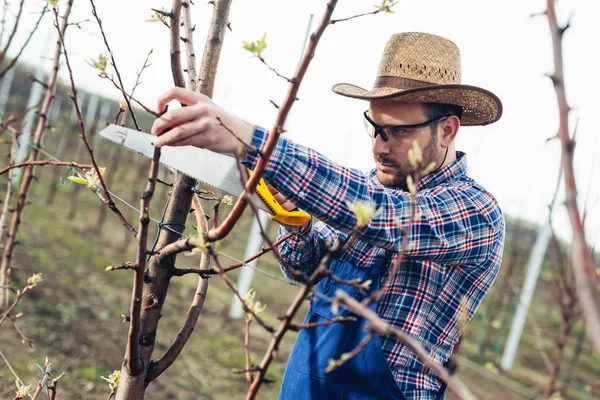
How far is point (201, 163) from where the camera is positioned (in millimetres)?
1312

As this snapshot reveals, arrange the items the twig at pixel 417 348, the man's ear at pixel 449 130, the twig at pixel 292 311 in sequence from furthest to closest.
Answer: the man's ear at pixel 449 130 → the twig at pixel 292 311 → the twig at pixel 417 348

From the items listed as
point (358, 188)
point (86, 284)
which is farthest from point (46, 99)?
point (86, 284)

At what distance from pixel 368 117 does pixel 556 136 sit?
3.87ft

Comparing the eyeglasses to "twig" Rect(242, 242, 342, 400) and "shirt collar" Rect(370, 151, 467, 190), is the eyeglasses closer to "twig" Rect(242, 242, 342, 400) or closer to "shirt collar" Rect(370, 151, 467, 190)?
"shirt collar" Rect(370, 151, 467, 190)

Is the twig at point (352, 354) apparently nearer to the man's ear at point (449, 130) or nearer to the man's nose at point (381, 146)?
the man's nose at point (381, 146)

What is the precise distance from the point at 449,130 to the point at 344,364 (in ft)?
2.87

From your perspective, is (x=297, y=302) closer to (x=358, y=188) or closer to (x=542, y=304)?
(x=358, y=188)

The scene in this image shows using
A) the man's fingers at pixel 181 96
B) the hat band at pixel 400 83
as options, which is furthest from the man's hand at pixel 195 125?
the hat band at pixel 400 83

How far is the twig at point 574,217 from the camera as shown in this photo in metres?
0.47

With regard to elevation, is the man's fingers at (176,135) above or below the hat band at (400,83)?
below

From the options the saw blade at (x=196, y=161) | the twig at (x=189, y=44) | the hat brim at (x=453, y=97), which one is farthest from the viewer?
the hat brim at (x=453, y=97)

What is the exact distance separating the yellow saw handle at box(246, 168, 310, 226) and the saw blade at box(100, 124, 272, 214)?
0.6 inches

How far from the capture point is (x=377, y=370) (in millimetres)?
1436

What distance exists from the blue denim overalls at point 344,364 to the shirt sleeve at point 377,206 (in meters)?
0.30
